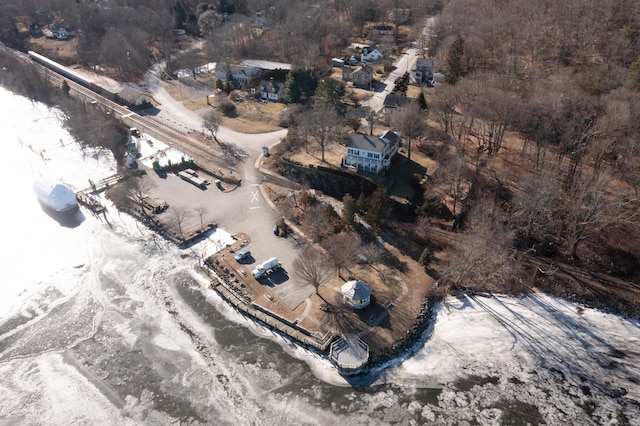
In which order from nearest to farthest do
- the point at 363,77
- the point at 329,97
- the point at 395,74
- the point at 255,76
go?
the point at 329,97 → the point at 363,77 → the point at 255,76 → the point at 395,74

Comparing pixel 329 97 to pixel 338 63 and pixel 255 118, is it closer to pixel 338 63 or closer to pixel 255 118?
pixel 255 118

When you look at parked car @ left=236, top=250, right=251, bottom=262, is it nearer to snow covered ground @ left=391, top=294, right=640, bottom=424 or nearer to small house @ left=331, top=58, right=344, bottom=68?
snow covered ground @ left=391, top=294, right=640, bottom=424

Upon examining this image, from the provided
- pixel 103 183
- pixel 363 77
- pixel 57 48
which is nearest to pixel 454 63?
pixel 363 77

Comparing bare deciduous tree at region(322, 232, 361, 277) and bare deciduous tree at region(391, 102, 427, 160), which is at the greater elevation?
bare deciduous tree at region(391, 102, 427, 160)

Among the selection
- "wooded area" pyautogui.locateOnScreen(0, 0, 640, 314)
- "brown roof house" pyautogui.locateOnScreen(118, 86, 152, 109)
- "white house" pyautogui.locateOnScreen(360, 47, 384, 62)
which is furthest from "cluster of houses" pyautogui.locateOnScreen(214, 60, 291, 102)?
"white house" pyautogui.locateOnScreen(360, 47, 384, 62)

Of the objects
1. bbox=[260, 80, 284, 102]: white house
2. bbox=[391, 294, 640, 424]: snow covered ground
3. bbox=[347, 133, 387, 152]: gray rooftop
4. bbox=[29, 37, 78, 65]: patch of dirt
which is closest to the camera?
bbox=[391, 294, 640, 424]: snow covered ground

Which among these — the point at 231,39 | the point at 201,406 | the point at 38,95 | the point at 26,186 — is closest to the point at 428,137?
the point at 201,406
